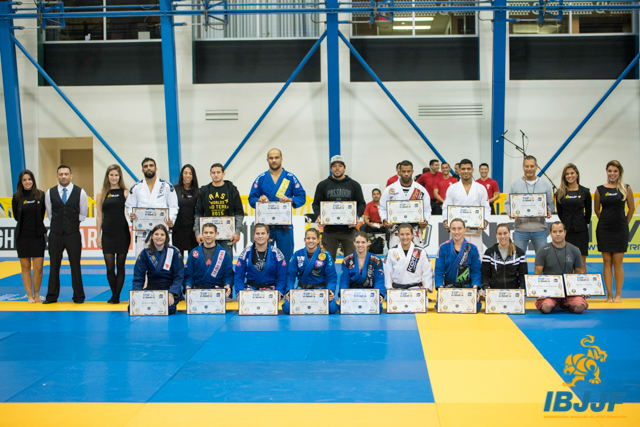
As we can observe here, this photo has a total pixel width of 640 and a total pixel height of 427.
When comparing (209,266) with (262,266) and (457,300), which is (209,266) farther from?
(457,300)

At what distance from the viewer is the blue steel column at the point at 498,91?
1252 centimetres

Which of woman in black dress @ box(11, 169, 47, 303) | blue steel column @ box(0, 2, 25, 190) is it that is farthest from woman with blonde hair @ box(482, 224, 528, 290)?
blue steel column @ box(0, 2, 25, 190)

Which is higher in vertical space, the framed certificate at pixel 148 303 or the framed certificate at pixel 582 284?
the framed certificate at pixel 582 284

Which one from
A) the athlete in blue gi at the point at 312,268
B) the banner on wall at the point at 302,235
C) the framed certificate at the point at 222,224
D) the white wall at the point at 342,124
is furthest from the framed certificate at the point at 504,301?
the white wall at the point at 342,124

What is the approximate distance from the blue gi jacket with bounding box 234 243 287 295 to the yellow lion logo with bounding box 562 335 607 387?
337 cm

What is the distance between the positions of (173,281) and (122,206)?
128cm

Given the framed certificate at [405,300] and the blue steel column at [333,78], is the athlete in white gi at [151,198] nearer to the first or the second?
the framed certificate at [405,300]

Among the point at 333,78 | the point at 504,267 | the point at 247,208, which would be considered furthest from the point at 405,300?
the point at 333,78

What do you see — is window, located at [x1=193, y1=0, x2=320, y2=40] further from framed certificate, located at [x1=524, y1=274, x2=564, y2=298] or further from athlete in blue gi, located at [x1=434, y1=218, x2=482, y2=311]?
framed certificate, located at [x1=524, y1=274, x2=564, y2=298]

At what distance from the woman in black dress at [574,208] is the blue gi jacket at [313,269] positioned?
123 inches

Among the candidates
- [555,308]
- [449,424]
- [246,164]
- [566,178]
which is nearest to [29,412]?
[449,424]

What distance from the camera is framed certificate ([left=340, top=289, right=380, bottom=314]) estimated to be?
6.49m

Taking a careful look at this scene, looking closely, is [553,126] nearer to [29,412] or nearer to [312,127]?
[312,127]

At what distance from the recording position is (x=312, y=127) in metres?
14.3
